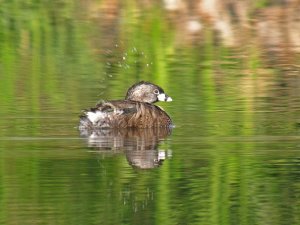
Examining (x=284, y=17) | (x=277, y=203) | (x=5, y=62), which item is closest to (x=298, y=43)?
(x=284, y=17)

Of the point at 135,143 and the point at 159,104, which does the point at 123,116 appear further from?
the point at 159,104

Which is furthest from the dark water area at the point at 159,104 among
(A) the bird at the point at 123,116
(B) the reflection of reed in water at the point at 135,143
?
(A) the bird at the point at 123,116

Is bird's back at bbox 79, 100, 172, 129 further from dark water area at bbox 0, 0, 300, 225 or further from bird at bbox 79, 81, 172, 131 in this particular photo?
dark water area at bbox 0, 0, 300, 225

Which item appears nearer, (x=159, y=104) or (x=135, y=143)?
(x=135, y=143)

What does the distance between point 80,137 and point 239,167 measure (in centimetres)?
233

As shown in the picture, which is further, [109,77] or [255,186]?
[109,77]

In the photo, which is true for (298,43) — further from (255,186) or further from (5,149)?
(255,186)

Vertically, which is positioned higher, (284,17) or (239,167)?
(284,17)

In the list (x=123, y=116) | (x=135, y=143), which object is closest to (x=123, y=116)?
(x=123, y=116)

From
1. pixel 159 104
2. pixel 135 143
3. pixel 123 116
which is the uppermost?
pixel 159 104

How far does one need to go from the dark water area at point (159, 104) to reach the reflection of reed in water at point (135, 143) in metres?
0.02

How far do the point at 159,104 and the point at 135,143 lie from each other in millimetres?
4047

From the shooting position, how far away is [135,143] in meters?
12.6

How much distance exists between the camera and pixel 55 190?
9742 mm
